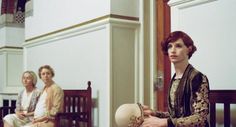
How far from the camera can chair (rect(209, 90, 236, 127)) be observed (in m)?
3.18

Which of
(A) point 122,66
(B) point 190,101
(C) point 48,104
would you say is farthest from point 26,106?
(B) point 190,101

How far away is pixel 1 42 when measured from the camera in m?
8.48

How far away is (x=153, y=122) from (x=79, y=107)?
2472 mm

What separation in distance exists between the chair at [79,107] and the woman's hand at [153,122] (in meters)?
1.86

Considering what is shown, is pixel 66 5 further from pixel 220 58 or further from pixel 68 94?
pixel 220 58

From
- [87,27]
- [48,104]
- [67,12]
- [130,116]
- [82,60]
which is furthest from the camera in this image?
[67,12]

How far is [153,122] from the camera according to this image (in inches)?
111

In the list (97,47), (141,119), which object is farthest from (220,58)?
(97,47)

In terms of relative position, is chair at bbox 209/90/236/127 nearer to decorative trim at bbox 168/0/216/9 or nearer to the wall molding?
decorative trim at bbox 168/0/216/9

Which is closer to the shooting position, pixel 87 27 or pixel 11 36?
pixel 87 27

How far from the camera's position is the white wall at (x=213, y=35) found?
3.40m

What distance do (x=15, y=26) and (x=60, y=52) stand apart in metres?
2.83

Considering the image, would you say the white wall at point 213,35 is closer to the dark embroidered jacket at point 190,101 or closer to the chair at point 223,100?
the chair at point 223,100

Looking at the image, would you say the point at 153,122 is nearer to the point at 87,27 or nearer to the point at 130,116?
the point at 130,116
